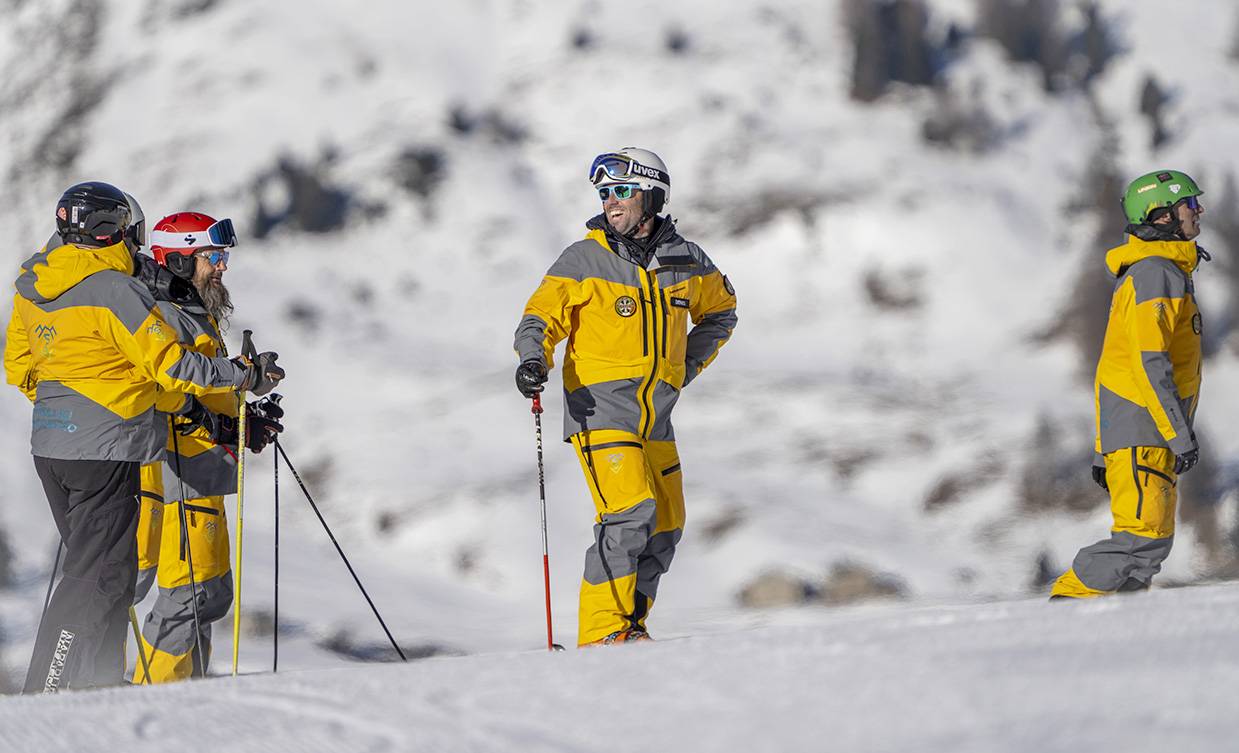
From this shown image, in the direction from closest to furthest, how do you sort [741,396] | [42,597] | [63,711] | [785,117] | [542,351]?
[63,711]
[542,351]
[42,597]
[741,396]
[785,117]

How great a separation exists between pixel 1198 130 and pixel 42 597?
45.4 m

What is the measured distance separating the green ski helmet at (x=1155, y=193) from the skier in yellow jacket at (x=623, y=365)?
2042mm

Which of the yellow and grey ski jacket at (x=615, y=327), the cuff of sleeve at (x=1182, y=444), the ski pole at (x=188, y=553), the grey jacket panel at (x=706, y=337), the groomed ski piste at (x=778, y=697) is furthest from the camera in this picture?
the grey jacket panel at (x=706, y=337)

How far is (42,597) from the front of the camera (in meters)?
23.0

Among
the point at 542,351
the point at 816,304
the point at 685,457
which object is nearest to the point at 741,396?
the point at 685,457

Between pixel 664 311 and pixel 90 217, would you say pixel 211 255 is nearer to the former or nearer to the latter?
pixel 90 217

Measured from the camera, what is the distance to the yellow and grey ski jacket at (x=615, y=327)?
657 cm

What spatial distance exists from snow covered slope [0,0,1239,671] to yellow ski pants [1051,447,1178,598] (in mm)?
14043

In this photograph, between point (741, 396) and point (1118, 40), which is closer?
point (741, 396)

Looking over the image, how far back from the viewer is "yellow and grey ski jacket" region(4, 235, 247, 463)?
19.8 ft

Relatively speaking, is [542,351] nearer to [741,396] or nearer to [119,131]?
[741,396]

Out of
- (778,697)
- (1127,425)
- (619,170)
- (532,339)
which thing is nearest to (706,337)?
(619,170)

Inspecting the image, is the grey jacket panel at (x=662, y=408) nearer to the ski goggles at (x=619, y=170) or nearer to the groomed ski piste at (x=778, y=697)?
the ski goggles at (x=619, y=170)

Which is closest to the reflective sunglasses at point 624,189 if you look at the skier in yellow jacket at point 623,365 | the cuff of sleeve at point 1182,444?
the skier in yellow jacket at point 623,365
